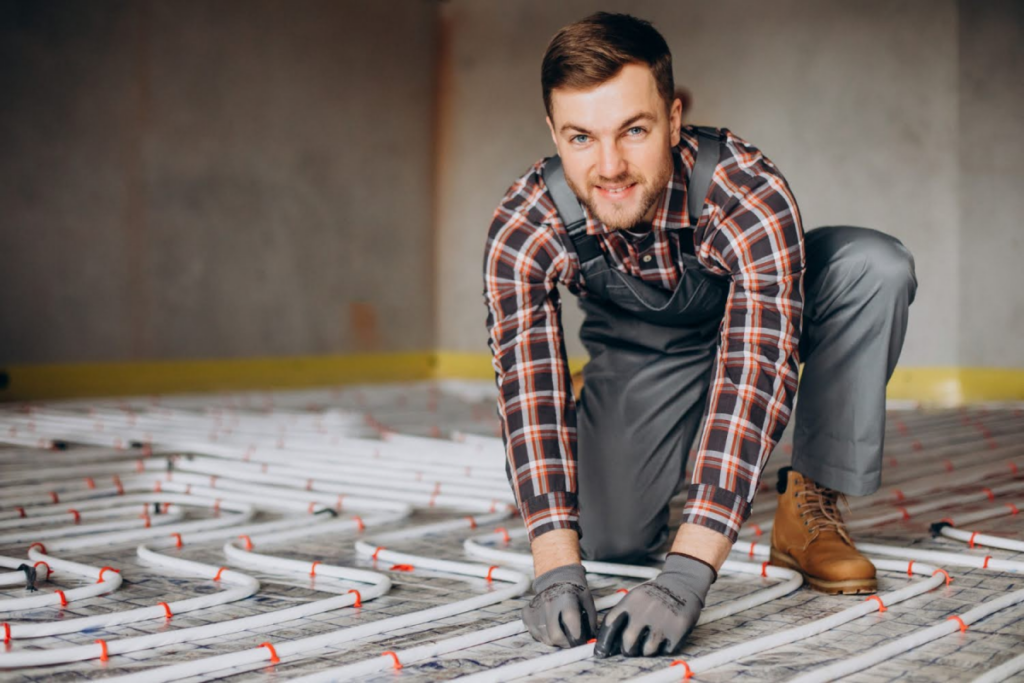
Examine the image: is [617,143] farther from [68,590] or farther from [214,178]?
[214,178]

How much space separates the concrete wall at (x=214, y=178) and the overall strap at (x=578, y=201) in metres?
5.71

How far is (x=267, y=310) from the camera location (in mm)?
8320

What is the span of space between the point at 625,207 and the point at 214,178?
664 centimetres

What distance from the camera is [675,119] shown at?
1920 millimetres

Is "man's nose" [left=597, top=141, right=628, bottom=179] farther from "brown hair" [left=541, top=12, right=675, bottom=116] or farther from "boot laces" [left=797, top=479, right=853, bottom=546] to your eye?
"boot laces" [left=797, top=479, right=853, bottom=546]

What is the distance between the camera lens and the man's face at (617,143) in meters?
1.79

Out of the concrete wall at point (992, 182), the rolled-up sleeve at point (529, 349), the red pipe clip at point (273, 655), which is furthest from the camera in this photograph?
the concrete wall at point (992, 182)

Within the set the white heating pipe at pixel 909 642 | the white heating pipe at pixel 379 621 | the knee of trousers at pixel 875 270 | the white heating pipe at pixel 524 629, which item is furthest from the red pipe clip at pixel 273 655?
the knee of trousers at pixel 875 270

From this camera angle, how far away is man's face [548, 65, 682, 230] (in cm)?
179

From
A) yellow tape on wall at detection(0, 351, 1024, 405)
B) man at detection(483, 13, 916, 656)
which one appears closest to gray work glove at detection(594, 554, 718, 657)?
man at detection(483, 13, 916, 656)

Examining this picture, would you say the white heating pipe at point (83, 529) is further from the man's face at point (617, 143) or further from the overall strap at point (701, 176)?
the overall strap at point (701, 176)

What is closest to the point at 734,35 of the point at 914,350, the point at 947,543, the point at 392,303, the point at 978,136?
the point at 978,136

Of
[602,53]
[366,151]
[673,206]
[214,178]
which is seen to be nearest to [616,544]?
[673,206]

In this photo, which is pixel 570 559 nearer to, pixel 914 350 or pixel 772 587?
pixel 772 587
